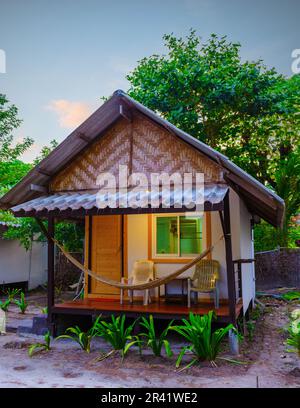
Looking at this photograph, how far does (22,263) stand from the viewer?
510 inches

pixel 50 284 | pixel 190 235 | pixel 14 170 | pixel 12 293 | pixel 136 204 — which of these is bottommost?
pixel 12 293

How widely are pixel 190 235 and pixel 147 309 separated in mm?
1850

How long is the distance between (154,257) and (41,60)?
23.2 feet

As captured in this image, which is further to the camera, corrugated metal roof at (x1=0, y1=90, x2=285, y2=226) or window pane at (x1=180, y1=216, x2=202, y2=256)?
window pane at (x1=180, y1=216, x2=202, y2=256)

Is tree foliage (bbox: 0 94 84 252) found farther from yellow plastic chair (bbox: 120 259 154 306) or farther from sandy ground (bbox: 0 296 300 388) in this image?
sandy ground (bbox: 0 296 300 388)

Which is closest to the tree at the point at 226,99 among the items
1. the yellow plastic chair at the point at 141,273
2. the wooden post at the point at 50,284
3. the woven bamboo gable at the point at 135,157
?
the woven bamboo gable at the point at 135,157

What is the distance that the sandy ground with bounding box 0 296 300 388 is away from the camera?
4230 mm

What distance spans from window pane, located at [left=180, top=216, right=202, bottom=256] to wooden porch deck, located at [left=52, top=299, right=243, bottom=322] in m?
1.04

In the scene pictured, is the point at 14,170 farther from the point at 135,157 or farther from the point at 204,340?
the point at 204,340

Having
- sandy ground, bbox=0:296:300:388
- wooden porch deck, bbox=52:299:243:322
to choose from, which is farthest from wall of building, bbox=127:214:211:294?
sandy ground, bbox=0:296:300:388

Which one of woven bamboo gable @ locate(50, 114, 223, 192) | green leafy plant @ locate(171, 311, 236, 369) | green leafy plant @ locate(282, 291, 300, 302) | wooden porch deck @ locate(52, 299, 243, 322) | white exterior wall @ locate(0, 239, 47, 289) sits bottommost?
green leafy plant @ locate(282, 291, 300, 302)

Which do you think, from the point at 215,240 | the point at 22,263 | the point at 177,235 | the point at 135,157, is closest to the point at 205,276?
the point at 215,240

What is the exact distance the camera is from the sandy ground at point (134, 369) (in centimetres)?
423

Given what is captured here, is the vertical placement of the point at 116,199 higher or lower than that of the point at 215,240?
higher
